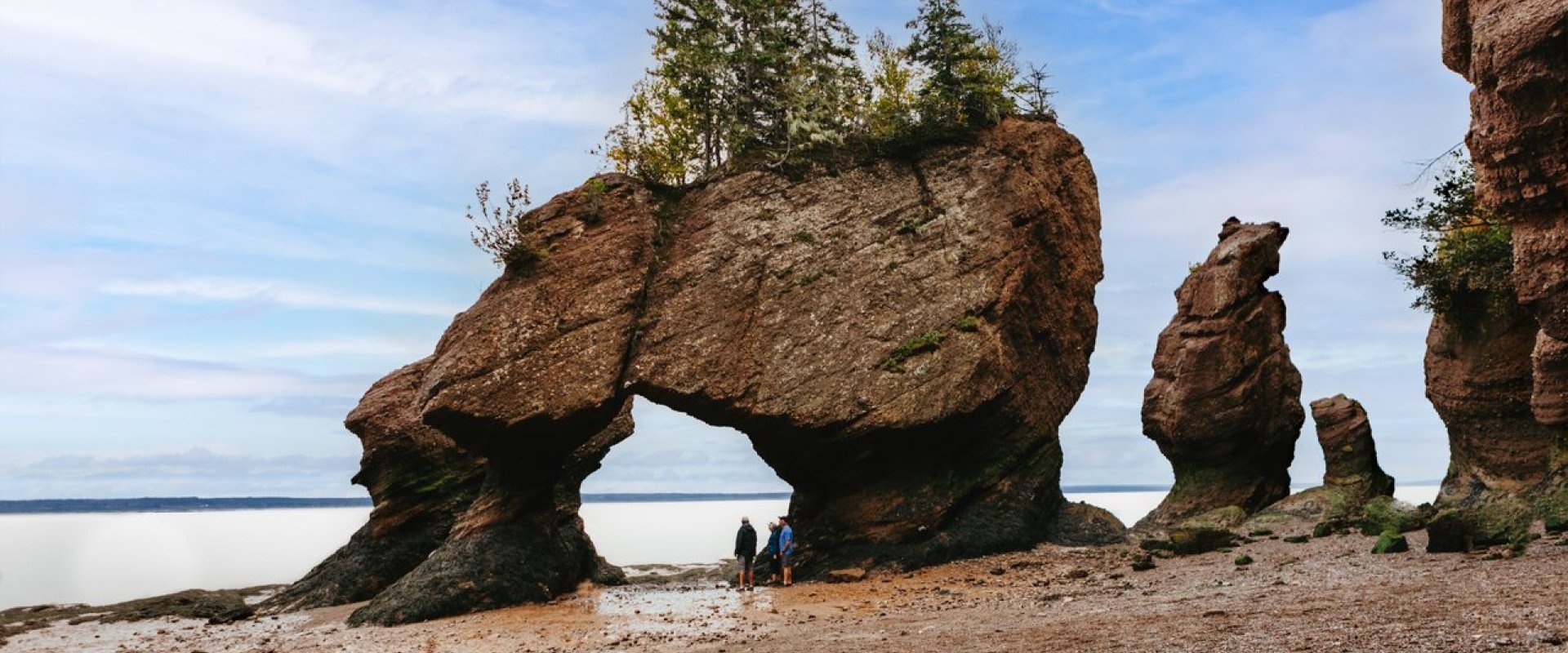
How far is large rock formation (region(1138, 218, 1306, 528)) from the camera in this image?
140 ft

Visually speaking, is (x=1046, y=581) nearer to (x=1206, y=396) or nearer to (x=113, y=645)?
(x=1206, y=396)

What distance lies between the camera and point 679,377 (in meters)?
30.3

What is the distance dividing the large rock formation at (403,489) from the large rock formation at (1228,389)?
24.1 m

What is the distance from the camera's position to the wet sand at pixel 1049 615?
47.4 feet

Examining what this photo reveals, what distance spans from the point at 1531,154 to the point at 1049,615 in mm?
13783

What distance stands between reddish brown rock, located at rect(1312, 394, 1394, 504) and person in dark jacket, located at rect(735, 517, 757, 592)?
71.5 feet

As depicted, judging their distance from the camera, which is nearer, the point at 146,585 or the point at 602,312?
the point at 602,312

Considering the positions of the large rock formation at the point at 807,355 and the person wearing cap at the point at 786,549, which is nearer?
the large rock formation at the point at 807,355

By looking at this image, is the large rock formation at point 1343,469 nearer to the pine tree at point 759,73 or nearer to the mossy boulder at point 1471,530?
the mossy boulder at point 1471,530

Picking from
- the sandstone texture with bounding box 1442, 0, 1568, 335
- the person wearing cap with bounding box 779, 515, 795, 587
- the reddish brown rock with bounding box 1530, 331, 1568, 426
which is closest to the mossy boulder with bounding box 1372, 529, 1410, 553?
the reddish brown rock with bounding box 1530, 331, 1568, 426

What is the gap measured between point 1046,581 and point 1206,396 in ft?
63.1

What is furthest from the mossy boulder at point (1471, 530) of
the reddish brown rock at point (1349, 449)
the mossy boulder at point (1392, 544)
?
the reddish brown rock at point (1349, 449)

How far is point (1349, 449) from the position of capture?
138 ft

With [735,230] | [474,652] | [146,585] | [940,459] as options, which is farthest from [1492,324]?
[146,585]
